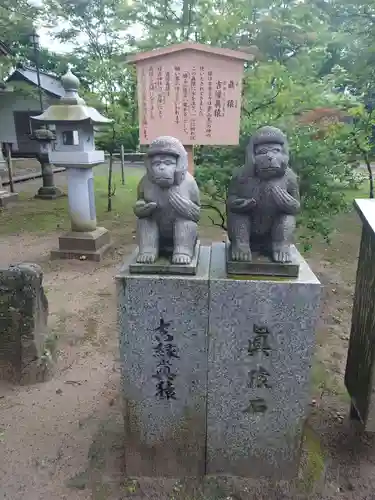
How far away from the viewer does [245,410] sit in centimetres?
256

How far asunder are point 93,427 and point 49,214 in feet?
26.0

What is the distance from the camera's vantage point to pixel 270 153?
2.24 meters

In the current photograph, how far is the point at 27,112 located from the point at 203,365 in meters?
19.3

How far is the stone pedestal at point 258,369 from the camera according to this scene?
2309 mm

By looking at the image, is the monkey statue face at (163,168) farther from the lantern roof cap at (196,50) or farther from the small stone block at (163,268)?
the lantern roof cap at (196,50)

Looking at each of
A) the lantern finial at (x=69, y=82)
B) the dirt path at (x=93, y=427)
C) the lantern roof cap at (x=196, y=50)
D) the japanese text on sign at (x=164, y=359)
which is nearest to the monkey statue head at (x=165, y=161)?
the japanese text on sign at (x=164, y=359)

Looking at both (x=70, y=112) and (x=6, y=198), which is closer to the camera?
(x=70, y=112)

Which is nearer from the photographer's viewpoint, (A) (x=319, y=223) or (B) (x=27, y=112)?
(A) (x=319, y=223)

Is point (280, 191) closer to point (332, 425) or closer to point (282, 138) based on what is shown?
point (282, 138)

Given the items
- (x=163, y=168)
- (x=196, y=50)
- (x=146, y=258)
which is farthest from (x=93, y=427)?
(x=196, y=50)

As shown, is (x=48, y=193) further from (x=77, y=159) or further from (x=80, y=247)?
(x=77, y=159)

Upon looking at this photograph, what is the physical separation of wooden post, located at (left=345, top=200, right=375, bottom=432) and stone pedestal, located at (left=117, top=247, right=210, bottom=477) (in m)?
1.13

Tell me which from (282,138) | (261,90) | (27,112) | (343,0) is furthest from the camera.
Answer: (27,112)

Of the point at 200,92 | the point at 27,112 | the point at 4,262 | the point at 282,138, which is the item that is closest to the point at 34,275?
the point at 282,138
